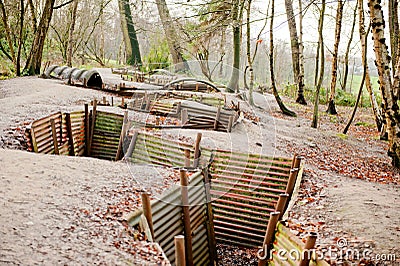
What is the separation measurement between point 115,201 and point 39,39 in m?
18.1

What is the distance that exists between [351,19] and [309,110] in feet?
31.2

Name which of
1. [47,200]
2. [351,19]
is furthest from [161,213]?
[351,19]

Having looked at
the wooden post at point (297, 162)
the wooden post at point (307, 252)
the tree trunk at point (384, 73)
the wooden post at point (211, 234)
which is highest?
the tree trunk at point (384, 73)

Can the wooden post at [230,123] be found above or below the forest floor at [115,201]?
above

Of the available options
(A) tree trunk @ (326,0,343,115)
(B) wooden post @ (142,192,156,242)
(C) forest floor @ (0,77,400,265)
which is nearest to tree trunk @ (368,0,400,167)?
(C) forest floor @ (0,77,400,265)

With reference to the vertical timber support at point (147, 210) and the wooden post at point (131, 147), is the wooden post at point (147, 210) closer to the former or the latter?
the vertical timber support at point (147, 210)

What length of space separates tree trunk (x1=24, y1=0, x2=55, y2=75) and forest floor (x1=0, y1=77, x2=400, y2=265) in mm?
10005

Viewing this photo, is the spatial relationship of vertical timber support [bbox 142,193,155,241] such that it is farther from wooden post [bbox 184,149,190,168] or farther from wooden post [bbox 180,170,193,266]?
wooden post [bbox 184,149,190,168]

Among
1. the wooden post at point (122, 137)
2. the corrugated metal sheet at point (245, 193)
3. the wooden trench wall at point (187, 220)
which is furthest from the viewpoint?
the wooden post at point (122, 137)

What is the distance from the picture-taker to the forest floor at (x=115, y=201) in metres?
4.77

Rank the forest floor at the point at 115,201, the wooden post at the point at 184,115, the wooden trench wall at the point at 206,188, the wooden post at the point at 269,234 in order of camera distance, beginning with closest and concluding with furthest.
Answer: the forest floor at the point at 115,201 < the wooden post at the point at 269,234 < the wooden trench wall at the point at 206,188 < the wooden post at the point at 184,115

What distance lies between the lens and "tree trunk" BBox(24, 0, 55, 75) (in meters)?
20.8

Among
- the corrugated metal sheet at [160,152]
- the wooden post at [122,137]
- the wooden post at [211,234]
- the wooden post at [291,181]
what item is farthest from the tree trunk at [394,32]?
the wooden post at [211,234]

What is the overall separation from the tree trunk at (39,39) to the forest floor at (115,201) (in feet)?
32.8
